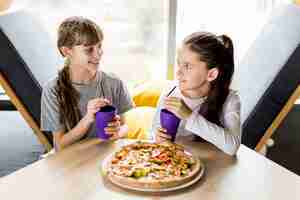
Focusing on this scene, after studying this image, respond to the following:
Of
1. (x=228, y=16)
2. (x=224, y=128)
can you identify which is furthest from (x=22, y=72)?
(x=228, y=16)

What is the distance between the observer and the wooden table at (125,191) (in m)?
1.40

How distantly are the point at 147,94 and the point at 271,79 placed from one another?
3.01ft

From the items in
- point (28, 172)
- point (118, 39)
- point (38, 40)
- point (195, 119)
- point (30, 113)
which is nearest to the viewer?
point (28, 172)

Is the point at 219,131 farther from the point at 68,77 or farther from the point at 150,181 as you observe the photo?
the point at 68,77

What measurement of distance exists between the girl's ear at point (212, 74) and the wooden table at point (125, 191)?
320 millimetres

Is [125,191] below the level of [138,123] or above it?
above

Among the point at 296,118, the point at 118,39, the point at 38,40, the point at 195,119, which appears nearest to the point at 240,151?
the point at 195,119

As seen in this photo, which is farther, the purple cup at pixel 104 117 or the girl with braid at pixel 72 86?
the girl with braid at pixel 72 86

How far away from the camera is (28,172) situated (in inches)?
61.2

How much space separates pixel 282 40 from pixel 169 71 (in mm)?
1510

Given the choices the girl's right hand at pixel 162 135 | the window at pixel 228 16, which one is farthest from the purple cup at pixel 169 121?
the window at pixel 228 16

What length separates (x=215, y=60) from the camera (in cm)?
191

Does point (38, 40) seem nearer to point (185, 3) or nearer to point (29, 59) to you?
point (29, 59)

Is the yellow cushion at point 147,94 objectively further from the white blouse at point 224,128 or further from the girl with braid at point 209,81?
the white blouse at point 224,128
